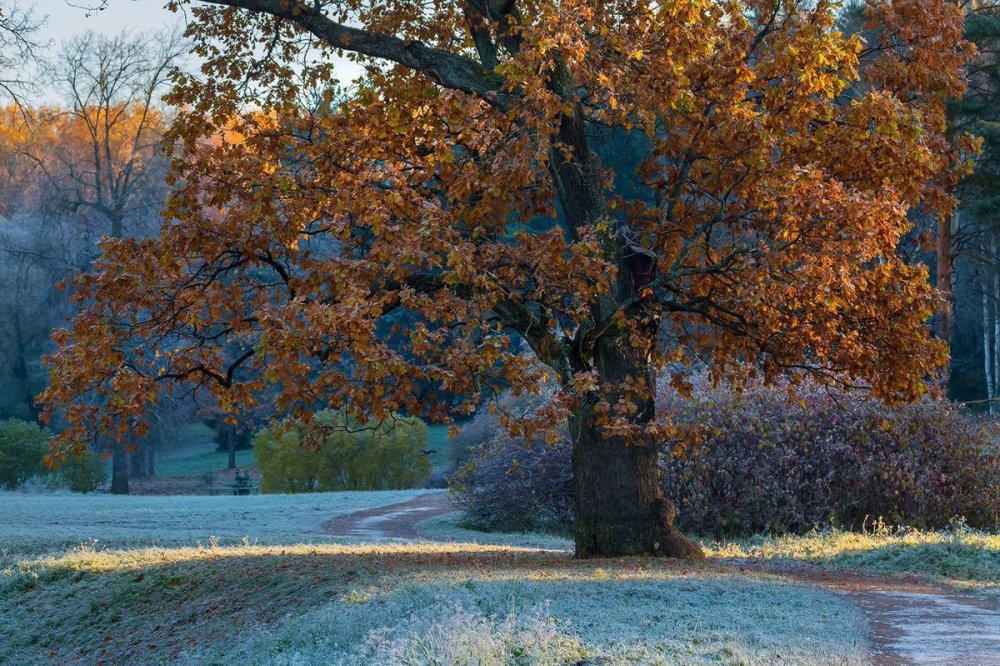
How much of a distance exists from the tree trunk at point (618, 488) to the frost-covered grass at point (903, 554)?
2206mm

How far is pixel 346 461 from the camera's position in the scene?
94.1 feet

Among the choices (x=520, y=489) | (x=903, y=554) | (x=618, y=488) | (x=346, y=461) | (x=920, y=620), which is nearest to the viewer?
(x=920, y=620)

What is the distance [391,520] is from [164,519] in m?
3.69

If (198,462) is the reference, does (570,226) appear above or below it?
above

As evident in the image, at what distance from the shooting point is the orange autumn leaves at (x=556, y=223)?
8.19 meters

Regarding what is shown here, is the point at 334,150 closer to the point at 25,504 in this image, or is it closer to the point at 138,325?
the point at 138,325

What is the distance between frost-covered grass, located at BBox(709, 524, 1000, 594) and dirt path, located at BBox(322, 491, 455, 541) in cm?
528

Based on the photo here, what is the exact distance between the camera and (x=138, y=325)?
9.27 metres

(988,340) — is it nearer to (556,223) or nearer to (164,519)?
(164,519)

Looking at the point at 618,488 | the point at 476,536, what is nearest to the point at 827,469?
the point at 476,536

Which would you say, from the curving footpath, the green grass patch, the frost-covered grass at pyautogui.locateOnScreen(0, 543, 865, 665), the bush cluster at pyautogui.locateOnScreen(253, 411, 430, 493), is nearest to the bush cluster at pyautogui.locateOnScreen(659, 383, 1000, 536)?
the curving footpath

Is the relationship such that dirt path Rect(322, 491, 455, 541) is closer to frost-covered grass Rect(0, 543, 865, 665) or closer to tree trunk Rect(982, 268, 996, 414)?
frost-covered grass Rect(0, 543, 865, 665)

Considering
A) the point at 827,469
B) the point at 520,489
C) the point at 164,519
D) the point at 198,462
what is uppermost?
the point at 827,469

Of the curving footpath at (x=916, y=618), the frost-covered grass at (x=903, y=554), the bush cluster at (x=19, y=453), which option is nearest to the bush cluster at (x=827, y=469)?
the frost-covered grass at (x=903, y=554)
